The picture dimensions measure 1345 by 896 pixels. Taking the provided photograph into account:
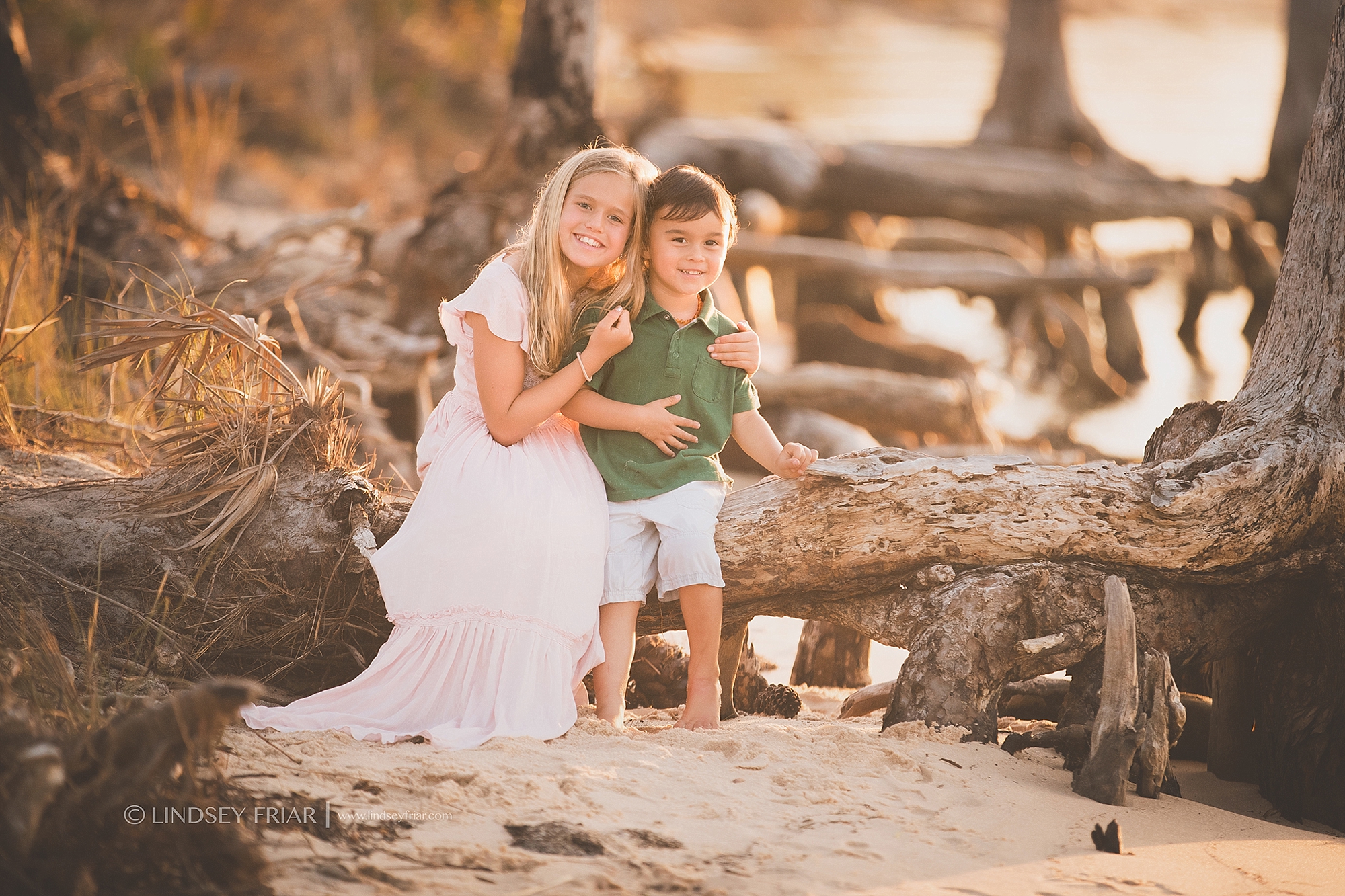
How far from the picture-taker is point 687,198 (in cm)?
346

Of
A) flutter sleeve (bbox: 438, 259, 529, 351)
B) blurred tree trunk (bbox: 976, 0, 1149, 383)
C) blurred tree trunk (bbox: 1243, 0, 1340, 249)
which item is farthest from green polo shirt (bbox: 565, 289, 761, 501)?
blurred tree trunk (bbox: 976, 0, 1149, 383)

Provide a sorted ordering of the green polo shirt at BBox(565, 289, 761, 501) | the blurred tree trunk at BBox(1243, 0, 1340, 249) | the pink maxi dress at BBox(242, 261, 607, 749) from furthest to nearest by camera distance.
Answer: the blurred tree trunk at BBox(1243, 0, 1340, 249) < the green polo shirt at BBox(565, 289, 761, 501) < the pink maxi dress at BBox(242, 261, 607, 749)

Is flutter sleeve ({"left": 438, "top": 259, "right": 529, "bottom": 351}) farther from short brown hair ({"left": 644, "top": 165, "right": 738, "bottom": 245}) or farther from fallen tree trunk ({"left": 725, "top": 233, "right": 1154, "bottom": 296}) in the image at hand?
fallen tree trunk ({"left": 725, "top": 233, "right": 1154, "bottom": 296})

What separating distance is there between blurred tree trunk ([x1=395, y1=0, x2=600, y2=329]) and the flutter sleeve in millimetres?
3354

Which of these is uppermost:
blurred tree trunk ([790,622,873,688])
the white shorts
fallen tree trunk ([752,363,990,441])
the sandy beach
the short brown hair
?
fallen tree trunk ([752,363,990,441])

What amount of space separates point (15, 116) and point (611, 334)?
5.20 metres

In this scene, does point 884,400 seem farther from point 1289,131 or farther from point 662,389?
point 1289,131

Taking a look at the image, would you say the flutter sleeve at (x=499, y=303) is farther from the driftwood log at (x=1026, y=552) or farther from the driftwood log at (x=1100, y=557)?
the driftwood log at (x=1100, y=557)

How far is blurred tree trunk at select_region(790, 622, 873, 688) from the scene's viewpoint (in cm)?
455

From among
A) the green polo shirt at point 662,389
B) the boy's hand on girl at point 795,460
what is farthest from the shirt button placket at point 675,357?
the boy's hand on girl at point 795,460

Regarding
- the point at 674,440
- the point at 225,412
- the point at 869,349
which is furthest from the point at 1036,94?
the point at 225,412

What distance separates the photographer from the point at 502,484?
10.8 feet

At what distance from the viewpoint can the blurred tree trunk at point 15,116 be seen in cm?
645

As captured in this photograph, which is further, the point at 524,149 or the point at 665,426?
the point at 524,149
